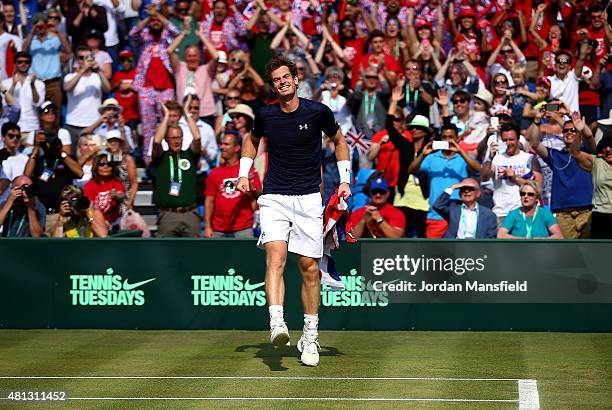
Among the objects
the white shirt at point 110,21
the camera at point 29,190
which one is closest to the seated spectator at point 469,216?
the camera at point 29,190

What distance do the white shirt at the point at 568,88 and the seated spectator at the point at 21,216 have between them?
7.64 m

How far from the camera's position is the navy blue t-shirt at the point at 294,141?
33.7 feet

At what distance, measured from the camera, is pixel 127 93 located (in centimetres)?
1892

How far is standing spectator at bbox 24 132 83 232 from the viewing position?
53.0 feet

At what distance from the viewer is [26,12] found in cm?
2073

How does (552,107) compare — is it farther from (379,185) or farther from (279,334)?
(279,334)

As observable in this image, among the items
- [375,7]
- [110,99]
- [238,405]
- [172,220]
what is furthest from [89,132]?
[238,405]

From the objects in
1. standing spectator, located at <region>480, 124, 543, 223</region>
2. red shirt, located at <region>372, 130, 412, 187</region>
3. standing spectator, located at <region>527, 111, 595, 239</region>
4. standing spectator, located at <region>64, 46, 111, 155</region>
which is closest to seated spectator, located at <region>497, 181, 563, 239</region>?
standing spectator, located at <region>480, 124, 543, 223</region>

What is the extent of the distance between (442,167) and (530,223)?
5.62 feet

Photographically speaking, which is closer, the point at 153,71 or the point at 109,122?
the point at 109,122

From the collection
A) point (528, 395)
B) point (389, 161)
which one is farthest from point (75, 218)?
point (528, 395)

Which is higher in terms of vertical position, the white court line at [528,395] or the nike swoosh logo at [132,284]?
the white court line at [528,395]

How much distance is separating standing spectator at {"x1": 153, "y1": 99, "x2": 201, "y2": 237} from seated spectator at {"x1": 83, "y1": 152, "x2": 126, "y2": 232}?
0.54 m

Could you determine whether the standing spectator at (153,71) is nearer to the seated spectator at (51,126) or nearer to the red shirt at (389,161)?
the seated spectator at (51,126)
